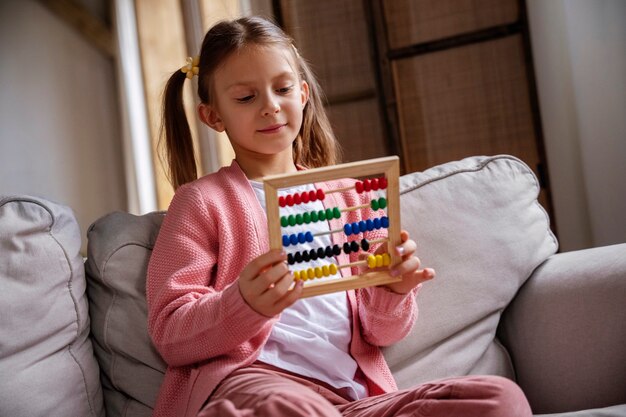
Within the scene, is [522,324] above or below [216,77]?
below

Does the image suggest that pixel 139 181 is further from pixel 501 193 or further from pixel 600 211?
pixel 501 193

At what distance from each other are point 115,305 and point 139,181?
2.63 meters

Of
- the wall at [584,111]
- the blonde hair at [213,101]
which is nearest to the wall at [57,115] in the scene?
the wall at [584,111]

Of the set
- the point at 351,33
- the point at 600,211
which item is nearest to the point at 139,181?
the point at 351,33

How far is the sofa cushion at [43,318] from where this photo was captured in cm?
133

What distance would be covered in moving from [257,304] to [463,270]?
1.88 ft

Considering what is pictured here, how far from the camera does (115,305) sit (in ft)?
4.88

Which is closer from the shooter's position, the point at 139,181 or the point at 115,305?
the point at 115,305

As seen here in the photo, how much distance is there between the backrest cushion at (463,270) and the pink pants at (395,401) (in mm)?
342

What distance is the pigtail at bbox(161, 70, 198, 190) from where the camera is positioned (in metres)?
1.68

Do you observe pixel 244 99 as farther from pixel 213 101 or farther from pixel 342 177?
pixel 342 177

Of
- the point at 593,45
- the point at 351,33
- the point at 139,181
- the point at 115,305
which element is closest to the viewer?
the point at 115,305

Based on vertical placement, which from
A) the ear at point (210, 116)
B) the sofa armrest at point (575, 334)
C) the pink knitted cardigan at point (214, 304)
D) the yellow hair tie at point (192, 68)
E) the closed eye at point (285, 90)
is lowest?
the sofa armrest at point (575, 334)

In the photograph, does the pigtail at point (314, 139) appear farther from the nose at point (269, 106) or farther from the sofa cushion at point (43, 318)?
the sofa cushion at point (43, 318)
